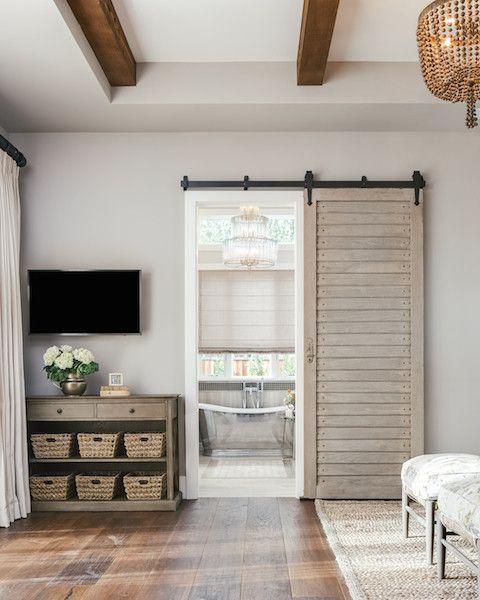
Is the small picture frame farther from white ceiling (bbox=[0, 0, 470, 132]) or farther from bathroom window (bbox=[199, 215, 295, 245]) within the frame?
bathroom window (bbox=[199, 215, 295, 245])

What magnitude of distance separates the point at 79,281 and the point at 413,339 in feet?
8.21

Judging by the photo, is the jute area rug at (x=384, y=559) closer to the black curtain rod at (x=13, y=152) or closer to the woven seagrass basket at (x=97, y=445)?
the woven seagrass basket at (x=97, y=445)

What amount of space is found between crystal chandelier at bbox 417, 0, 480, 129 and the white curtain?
9.71 ft

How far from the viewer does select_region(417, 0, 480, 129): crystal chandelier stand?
2.68m

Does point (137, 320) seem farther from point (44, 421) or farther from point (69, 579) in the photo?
point (69, 579)

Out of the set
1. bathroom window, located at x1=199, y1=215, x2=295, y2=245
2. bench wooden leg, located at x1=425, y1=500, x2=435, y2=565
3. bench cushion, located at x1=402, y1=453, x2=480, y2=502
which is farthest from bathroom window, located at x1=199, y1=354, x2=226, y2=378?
bench wooden leg, located at x1=425, y1=500, x2=435, y2=565

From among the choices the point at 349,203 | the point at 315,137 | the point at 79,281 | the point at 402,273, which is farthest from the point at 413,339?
the point at 79,281

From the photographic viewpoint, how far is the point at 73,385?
489cm

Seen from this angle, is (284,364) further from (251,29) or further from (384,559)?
(251,29)

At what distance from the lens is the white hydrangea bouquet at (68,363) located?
4863mm

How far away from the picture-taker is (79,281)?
16.8 feet

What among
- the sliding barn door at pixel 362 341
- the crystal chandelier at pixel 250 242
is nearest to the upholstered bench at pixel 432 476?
the sliding barn door at pixel 362 341

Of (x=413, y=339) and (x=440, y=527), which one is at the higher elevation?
(x=413, y=339)

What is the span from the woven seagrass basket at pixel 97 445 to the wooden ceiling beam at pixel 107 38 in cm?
240
